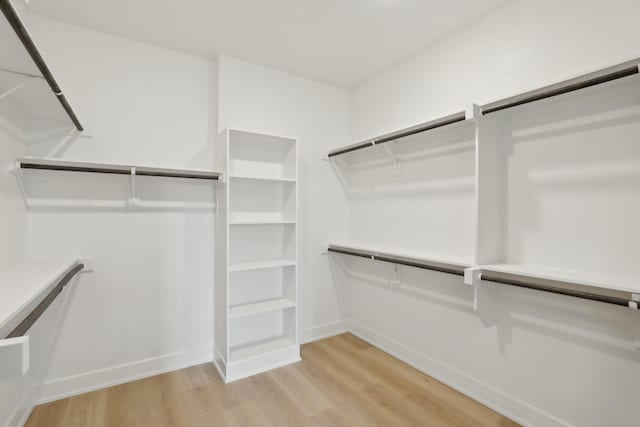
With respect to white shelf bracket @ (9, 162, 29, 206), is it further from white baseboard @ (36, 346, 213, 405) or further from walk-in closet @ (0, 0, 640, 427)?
white baseboard @ (36, 346, 213, 405)

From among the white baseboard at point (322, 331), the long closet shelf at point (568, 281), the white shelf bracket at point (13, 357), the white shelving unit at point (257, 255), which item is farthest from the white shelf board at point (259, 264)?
the white shelf bracket at point (13, 357)

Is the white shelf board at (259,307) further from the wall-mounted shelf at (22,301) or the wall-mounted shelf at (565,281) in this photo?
the wall-mounted shelf at (565,281)

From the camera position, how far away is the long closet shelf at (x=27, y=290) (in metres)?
0.91

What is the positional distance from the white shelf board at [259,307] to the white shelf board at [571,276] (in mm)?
1547

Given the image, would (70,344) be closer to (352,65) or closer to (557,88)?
(352,65)

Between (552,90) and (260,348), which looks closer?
(552,90)

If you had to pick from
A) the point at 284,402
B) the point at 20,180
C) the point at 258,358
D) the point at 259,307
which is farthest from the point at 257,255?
the point at 20,180

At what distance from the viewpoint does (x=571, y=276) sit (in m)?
1.54

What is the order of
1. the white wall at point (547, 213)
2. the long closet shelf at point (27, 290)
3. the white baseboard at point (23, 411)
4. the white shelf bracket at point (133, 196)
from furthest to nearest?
the white shelf bracket at point (133, 196) < the white baseboard at point (23, 411) < the white wall at point (547, 213) < the long closet shelf at point (27, 290)

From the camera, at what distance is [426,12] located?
6.68 ft

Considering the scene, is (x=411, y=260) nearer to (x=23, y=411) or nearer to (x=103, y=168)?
(x=103, y=168)

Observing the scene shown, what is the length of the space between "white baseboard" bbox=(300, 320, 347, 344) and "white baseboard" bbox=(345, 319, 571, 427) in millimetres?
312

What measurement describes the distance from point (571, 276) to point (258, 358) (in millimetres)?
2093

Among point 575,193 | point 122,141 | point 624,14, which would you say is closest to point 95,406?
point 122,141
